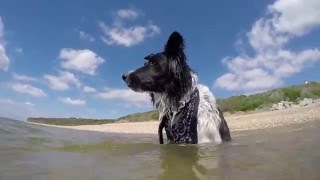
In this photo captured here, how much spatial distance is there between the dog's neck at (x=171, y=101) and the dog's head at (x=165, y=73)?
0.08 m

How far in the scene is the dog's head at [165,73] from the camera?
7199mm

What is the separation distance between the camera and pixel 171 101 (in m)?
7.17

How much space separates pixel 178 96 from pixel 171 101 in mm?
167

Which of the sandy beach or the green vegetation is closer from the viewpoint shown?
the sandy beach

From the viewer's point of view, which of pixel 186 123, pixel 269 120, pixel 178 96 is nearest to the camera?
pixel 186 123

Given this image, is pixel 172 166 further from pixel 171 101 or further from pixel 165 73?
pixel 165 73

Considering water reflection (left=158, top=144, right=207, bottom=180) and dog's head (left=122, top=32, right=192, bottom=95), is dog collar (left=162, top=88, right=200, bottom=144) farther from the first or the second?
water reflection (left=158, top=144, right=207, bottom=180)

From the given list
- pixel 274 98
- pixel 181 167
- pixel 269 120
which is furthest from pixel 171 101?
pixel 274 98

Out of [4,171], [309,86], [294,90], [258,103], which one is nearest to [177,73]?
[4,171]

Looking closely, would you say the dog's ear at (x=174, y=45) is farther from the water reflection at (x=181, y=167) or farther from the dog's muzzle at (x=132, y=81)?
the water reflection at (x=181, y=167)

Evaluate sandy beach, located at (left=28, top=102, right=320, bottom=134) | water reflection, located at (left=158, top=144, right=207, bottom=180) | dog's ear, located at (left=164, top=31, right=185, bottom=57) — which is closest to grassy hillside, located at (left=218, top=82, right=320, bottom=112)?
sandy beach, located at (left=28, top=102, right=320, bottom=134)

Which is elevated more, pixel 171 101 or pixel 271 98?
pixel 271 98

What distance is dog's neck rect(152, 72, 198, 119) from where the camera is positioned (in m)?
7.00

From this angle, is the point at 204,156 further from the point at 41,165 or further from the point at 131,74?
the point at 131,74
